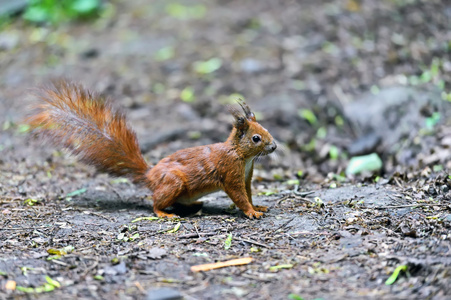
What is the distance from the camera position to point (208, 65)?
28.5ft

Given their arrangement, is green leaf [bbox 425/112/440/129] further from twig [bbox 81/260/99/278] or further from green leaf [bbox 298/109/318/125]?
twig [bbox 81/260/99/278]

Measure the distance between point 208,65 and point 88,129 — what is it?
15.2 feet

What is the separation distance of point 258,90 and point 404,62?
8.73 feet

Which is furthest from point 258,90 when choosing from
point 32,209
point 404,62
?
point 32,209

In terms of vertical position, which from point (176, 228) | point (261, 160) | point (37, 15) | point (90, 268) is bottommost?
point (261, 160)

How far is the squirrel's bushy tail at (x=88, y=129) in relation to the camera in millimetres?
4297

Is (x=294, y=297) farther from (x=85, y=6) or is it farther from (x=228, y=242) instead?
(x=85, y=6)

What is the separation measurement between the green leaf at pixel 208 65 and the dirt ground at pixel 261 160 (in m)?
0.04

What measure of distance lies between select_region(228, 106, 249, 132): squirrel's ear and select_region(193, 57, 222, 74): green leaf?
14.8 ft

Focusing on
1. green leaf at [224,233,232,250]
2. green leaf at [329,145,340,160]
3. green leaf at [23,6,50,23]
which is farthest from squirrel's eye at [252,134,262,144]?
green leaf at [23,6,50,23]

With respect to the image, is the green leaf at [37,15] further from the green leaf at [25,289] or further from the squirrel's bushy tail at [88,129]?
the green leaf at [25,289]

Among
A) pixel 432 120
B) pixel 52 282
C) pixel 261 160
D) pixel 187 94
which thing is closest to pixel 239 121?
pixel 52 282

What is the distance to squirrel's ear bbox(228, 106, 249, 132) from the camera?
4094 millimetres

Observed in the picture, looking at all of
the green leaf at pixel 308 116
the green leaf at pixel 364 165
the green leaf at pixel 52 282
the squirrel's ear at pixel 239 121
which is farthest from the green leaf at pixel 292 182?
the green leaf at pixel 52 282
